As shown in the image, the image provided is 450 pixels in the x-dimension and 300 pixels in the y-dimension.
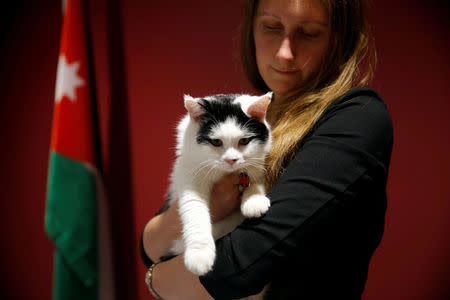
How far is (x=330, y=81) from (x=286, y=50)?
0.53 feet

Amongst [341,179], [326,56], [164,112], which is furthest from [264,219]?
[164,112]

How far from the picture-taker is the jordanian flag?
151cm

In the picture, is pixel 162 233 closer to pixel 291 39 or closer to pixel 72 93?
pixel 291 39

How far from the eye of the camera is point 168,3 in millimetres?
1636

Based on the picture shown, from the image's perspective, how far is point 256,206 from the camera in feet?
2.30

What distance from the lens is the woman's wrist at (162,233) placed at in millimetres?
912

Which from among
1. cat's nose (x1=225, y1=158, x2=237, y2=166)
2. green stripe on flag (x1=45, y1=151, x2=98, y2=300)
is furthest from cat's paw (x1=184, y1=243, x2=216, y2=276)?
green stripe on flag (x1=45, y1=151, x2=98, y2=300)

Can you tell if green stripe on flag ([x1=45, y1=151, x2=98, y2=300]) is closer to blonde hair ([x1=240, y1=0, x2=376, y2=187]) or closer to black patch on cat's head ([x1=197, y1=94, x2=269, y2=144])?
black patch on cat's head ([x1=197, y1=94, x2=269, y2=144])

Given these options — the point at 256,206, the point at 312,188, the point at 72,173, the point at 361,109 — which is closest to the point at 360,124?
the point at 361,109

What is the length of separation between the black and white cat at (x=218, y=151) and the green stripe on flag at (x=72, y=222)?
32.9 inches

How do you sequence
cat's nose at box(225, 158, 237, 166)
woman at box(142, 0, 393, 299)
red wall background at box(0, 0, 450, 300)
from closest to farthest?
woman at box(142, 0, 393, 299) → cat's nose at box(225, 158, 237, 166) → red wall background at box(0, 0, 450, 300)

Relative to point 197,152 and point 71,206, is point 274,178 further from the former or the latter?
point 71,206

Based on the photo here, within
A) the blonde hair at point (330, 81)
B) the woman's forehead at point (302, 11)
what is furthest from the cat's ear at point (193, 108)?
the woman's forehead at point (302, 11)

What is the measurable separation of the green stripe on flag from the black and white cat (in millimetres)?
836
